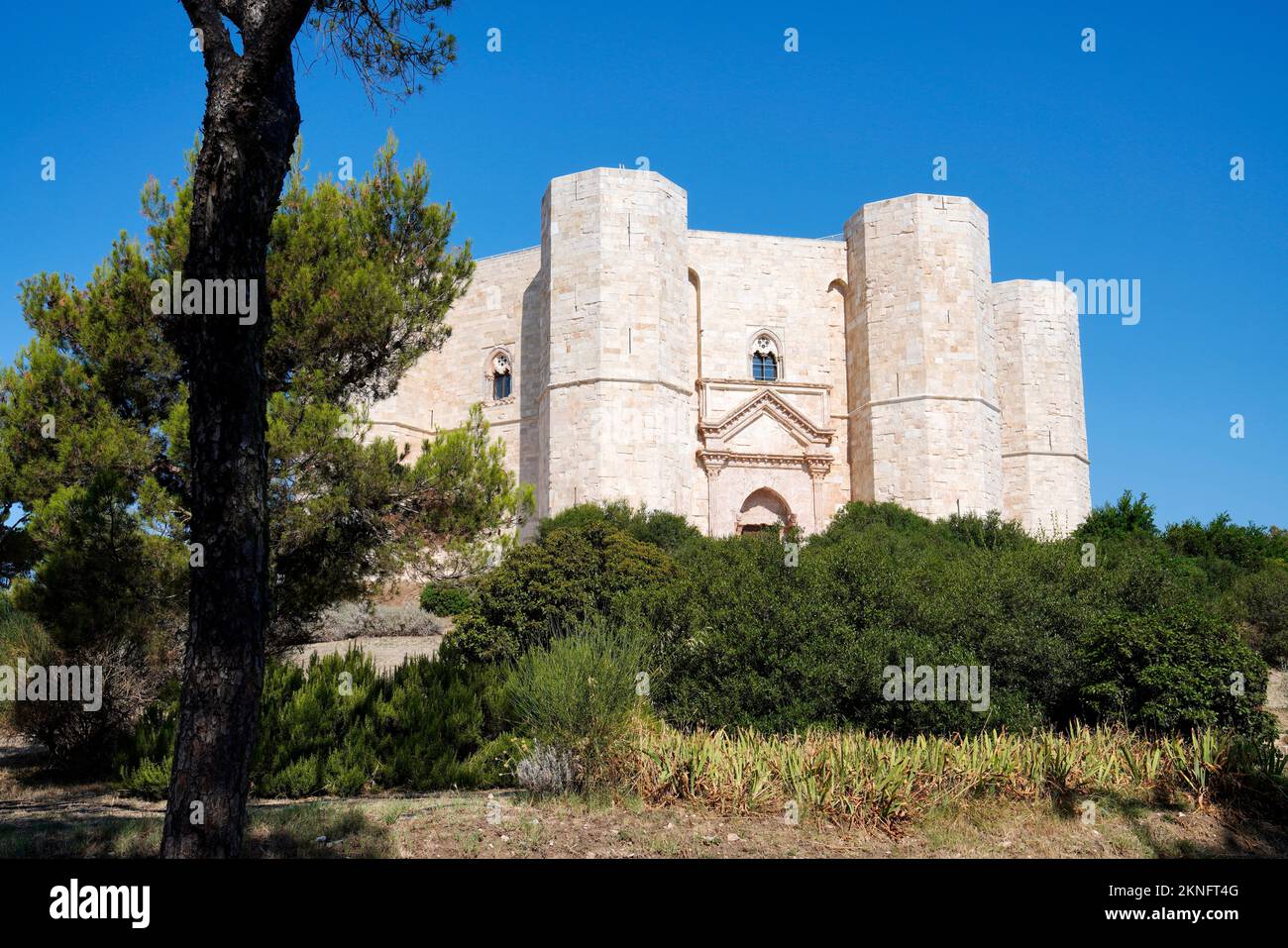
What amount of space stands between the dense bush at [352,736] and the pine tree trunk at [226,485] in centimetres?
444

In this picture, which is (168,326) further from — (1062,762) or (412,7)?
(1062,762)

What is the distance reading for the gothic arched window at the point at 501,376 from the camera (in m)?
28.1

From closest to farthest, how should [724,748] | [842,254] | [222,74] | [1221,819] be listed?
1. [222,74]
2. [1221,819]
3. [724,748]
4. [842,254]

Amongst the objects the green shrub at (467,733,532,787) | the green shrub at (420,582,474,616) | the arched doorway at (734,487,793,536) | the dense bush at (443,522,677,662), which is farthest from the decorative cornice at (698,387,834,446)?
the green shrub at (467,733,532,787)

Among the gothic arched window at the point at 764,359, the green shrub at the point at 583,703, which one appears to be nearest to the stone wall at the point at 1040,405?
the gothic arched window at the point at 764,359

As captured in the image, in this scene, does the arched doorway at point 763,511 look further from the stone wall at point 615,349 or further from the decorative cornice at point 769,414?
the stone wall at point 615,349

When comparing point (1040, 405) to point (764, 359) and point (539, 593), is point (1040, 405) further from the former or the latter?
point (539, 593)

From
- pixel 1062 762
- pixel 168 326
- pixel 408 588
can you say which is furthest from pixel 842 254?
pixel 1062 762

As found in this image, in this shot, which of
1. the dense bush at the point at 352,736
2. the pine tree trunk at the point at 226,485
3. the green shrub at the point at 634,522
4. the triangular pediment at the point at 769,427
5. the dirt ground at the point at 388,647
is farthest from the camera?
the triangular pediment at the point at 769,427

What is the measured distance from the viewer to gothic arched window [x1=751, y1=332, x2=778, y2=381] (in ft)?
89.2

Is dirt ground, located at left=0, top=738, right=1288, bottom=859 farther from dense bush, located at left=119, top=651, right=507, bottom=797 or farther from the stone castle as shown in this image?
the stone castle

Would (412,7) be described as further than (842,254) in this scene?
No
